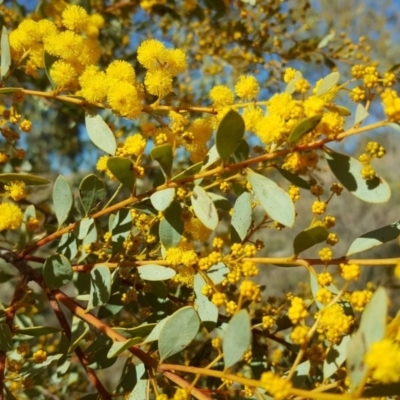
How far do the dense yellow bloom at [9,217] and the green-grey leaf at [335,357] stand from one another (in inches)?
28.5

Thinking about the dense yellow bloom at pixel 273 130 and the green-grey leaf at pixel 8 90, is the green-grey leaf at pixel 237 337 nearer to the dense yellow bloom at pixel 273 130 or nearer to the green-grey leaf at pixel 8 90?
the dense yellow bloom at pixel 273 130

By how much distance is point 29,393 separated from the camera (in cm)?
183

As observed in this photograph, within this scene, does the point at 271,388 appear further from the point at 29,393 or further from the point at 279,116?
the point at 29,393

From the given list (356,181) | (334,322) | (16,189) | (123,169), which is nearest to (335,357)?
(334,322)

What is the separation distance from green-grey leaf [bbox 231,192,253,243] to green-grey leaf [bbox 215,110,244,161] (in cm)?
18

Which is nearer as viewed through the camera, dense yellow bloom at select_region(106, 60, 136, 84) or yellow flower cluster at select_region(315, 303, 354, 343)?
yellow flower cluster at select_region(315, 303, 354, 343)

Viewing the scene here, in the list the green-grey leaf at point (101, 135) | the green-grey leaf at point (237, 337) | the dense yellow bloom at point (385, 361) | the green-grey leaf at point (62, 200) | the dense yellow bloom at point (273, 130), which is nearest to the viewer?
the dense yellow bloom at point (385, 361)

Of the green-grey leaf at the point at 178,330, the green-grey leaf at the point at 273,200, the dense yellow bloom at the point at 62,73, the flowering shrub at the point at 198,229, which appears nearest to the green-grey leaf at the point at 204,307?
the flowering shrub at the point at 198,229

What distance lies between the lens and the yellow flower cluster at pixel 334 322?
893 mm

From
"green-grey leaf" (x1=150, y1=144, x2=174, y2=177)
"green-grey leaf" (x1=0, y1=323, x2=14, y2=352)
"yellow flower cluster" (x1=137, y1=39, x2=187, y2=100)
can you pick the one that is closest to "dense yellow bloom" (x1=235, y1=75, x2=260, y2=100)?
"yellow flower cluster" (x1=137, y1=39, x2=187, y2=100)

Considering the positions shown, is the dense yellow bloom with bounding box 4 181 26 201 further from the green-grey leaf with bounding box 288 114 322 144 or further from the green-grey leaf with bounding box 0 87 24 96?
the green-grey leaf with bounding box 288 114 322 144

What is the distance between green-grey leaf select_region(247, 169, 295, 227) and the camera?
960mm

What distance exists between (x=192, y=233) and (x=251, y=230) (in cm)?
14

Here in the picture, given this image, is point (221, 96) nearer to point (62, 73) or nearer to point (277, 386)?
point (62, 73)
